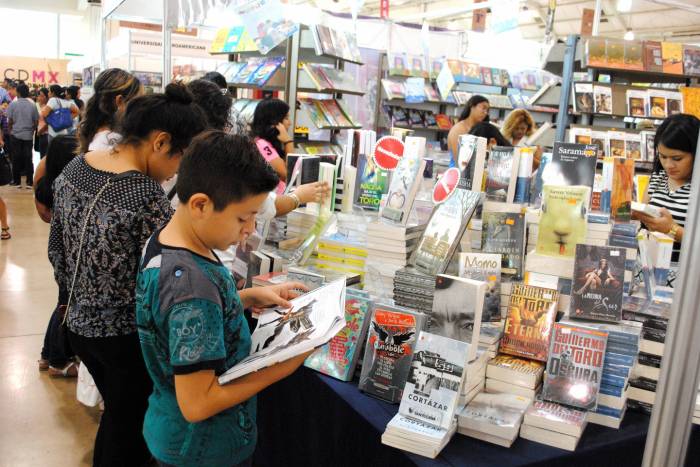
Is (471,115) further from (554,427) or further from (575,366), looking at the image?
(554,427)

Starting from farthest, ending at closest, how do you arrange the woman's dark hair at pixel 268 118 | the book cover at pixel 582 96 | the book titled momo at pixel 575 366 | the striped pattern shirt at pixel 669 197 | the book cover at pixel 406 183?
the book cover at pixel 582 96, the woman's dark hair at pixel 268 118, the striped pattern shirt at pixel 669 197, the book cover at pixel 406 183, the book titled momo at pixel 575 366

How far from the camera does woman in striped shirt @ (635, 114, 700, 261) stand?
9.22 feet

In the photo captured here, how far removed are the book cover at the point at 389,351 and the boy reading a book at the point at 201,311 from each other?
458mm

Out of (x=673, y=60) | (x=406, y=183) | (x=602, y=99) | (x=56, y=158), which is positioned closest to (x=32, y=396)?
(x=56, y=158)

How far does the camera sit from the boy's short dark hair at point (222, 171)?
3.95 ft

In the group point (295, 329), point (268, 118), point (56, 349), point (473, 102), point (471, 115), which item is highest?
point (473, 102)

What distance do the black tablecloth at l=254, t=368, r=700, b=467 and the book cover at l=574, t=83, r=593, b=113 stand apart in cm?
479

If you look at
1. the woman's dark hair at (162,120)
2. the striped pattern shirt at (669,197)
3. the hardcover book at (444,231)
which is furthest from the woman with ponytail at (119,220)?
the striped pattern shirt at (669,197)

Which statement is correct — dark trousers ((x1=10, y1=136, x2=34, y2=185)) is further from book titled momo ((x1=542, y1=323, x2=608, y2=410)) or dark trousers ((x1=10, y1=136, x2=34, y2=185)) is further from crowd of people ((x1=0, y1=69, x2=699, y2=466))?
book titled momo ((x1=542, y1=323, x2=608, y2=410))

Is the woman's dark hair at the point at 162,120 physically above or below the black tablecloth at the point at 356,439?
above

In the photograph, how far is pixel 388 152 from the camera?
2.39 meters

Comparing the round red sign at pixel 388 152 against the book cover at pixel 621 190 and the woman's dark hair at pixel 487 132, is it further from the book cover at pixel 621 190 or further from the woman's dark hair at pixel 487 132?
the woman's dark hair at pixel 487 132

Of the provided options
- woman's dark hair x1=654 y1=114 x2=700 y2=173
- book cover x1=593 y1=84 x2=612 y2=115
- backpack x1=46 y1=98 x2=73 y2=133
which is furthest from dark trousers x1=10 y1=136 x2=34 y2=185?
woman's dark hair x1=654 y1=114 x2=700 y2=173

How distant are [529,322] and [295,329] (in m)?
0.78
